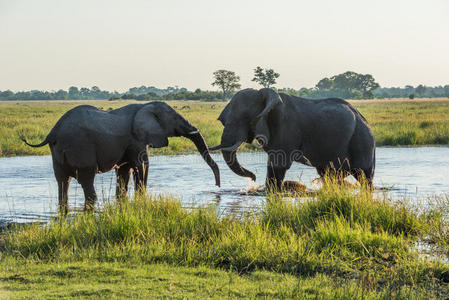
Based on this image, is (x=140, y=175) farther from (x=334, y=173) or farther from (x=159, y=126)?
(x=334, y=173)

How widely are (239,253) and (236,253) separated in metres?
0.03

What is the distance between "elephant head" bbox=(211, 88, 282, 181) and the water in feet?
2.62

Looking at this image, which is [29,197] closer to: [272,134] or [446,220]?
[272,134]

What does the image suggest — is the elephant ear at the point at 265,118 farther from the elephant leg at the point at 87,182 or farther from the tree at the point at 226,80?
the tree at the point at 226,80

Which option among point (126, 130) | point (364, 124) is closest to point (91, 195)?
point (126, 130)

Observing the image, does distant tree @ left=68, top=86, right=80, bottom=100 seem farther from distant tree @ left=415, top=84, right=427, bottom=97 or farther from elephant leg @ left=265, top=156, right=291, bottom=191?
elephant leg @ left=265, top=156, right=291, bottom=191

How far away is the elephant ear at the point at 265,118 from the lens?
9279 mm

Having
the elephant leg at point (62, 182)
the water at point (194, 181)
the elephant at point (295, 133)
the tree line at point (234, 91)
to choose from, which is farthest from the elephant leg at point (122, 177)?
the tree line at point (234, 91)

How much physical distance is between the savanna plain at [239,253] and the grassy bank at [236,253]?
0.01 meters

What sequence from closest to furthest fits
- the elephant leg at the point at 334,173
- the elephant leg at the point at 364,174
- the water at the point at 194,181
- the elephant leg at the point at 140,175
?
the elephant leg at the point at 334,173, the elephant leg at the point at 140,175, the elephant leg at the point at 364,174, the water at the point at 194,181

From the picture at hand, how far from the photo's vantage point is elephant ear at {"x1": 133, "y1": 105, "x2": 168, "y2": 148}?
9898 mm

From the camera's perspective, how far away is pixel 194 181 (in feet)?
48.1

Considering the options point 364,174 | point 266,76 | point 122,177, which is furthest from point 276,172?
point 266,76

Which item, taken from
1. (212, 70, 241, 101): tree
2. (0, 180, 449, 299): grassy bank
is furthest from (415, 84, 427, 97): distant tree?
(0, 180, 449, 299): grassy bank
